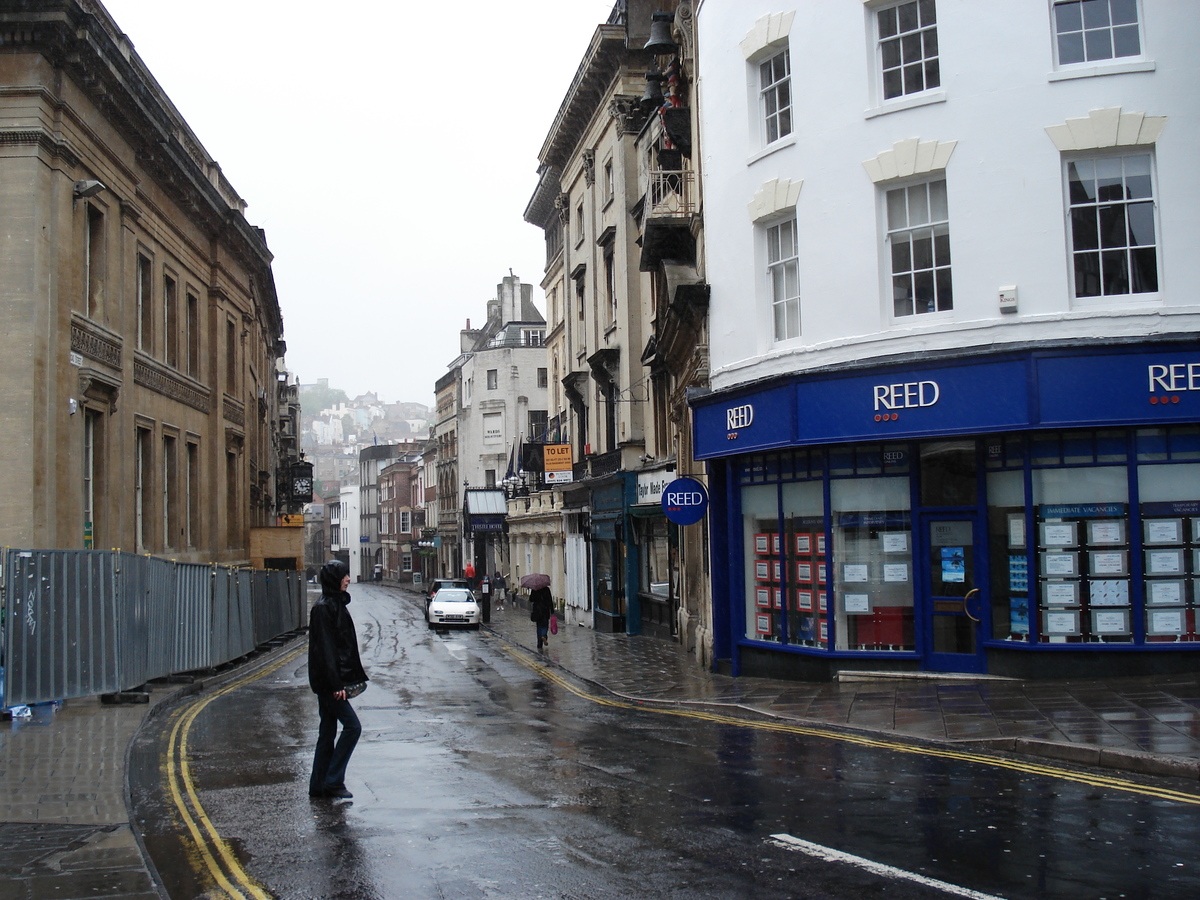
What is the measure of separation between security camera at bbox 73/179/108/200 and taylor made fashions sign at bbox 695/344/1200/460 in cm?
1355

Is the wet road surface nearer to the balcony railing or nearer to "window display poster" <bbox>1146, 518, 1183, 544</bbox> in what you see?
"window display poster" <bbox>1146, 518, 1183, 544</bbox>

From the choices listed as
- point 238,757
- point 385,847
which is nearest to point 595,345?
point 238,757

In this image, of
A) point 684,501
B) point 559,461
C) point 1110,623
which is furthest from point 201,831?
point 559,461

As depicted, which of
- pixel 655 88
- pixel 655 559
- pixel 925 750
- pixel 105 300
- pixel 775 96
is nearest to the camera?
pixel 925 750

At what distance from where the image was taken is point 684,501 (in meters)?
19.2

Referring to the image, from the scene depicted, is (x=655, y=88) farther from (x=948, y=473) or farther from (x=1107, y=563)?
(x=1107, y=563)

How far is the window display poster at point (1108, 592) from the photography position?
1421cm

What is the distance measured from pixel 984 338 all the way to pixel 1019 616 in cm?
371

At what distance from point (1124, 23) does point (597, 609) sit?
24.3 meters

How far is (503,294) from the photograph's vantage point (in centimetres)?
7581

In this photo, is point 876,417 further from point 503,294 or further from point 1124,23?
point 503,294

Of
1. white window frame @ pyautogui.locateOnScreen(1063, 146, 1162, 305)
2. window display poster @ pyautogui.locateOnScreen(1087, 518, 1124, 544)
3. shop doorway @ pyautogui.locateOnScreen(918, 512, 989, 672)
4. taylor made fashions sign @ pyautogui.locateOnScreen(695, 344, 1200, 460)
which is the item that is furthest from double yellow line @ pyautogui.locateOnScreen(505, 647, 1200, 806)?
white window frame @ pyautogui.locateOnScreen(1063, 146, 1162, 305)

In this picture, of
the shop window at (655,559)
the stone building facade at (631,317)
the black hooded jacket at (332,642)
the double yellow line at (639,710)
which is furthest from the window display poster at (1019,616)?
the shop window at (655,559)

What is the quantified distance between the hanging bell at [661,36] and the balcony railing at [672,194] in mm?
2408
